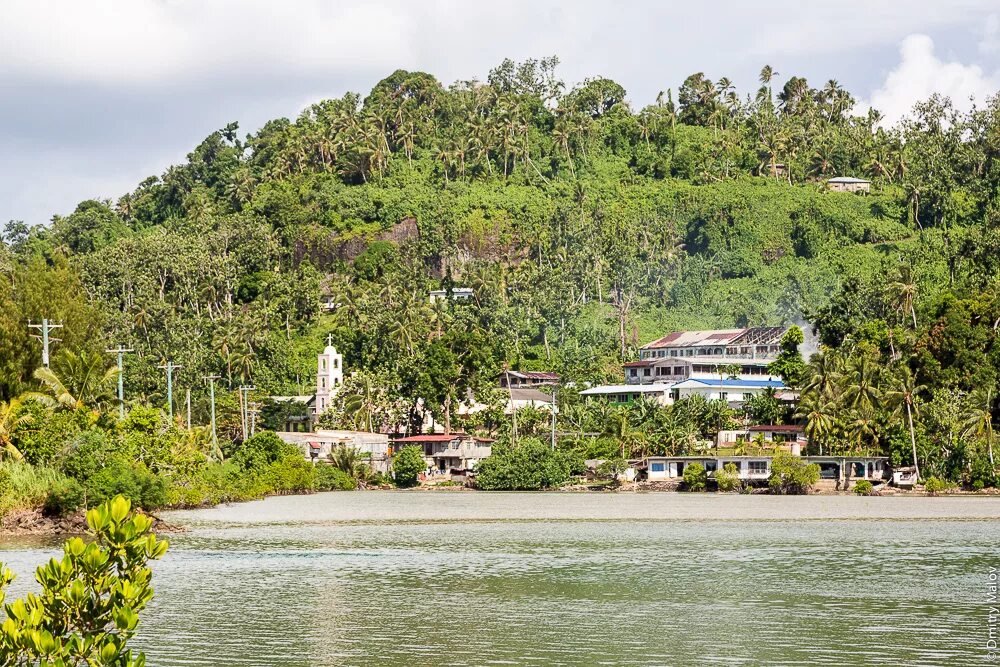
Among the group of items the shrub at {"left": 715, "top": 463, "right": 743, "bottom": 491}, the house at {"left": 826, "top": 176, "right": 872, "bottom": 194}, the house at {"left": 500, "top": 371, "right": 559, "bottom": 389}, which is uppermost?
the house at {"left": 826, "top": 176, "right": 872, "bottom": 194}

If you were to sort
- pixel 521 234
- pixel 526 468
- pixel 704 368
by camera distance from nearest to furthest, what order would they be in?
pixel 526 468, pixel 704 368, pixel 521 234

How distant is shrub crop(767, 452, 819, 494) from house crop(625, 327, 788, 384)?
30.1 meters

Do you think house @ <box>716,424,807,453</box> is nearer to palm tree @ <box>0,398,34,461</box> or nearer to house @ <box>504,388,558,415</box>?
house @ <box>504,388,558,415</box>

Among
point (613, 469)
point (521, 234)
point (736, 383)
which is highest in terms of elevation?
point (521, 234)

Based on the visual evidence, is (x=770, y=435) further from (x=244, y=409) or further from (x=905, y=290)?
(x=244, y=409)

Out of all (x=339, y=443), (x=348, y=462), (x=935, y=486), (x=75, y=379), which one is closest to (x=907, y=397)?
(x=935, y=486)

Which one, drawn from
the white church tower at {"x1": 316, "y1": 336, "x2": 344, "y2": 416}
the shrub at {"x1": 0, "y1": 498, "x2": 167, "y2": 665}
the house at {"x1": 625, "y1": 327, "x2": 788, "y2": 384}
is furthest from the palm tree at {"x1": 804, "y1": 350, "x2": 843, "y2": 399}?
the shrub at {"x1": 0, "y1": 498, "x2": 167, "y2": 665}

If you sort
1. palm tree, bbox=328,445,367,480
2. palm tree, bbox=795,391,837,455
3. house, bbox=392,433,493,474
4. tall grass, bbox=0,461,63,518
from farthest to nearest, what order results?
1. house, bbox=392,433,493,474
2. palm tree, bbox=328,445,367,480
3. palm tree, bbox=795,391,837,455
4. tall grass, bbox=0,461,63,518

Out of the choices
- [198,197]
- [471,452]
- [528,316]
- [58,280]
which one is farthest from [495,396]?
[198,197]

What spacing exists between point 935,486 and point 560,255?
64.3m

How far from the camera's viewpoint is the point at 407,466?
310ft

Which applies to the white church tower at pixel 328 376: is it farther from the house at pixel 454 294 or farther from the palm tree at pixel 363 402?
the house at pixel 454 294

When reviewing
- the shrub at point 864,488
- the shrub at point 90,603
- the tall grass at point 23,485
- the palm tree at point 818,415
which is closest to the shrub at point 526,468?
the palm tree at point 818,415

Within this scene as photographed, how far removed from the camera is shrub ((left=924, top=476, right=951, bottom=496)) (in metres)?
80.6
